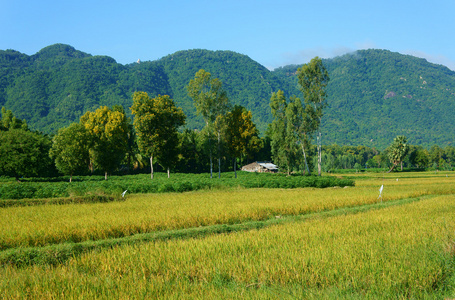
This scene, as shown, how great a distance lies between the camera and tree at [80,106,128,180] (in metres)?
51.2

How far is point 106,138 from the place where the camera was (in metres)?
54.9

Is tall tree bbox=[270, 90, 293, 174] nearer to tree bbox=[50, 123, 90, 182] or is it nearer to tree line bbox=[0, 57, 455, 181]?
tree line bbox=[0, 57, 455, 181]

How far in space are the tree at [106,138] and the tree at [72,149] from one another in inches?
65.4

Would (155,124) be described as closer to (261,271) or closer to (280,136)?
(280,136)

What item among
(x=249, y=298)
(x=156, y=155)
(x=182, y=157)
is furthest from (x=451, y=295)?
(x=182, y=157)

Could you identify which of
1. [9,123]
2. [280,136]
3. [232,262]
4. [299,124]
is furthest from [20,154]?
[232,262]

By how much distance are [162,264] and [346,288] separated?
4145 millimetres

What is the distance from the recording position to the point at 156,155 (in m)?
49.8

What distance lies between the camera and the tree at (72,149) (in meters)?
48.0

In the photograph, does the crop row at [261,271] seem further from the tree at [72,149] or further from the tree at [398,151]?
the tree at [398,151]

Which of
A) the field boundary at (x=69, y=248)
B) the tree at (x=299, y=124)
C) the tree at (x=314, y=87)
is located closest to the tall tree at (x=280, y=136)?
the tree at (x=299, y=124)

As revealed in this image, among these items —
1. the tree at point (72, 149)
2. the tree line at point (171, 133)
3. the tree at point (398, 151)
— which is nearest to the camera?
the tree line at point (171, 133)

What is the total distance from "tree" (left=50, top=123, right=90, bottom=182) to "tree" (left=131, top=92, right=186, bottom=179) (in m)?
8.63

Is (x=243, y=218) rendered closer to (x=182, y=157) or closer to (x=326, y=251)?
(x=326, y=251)
